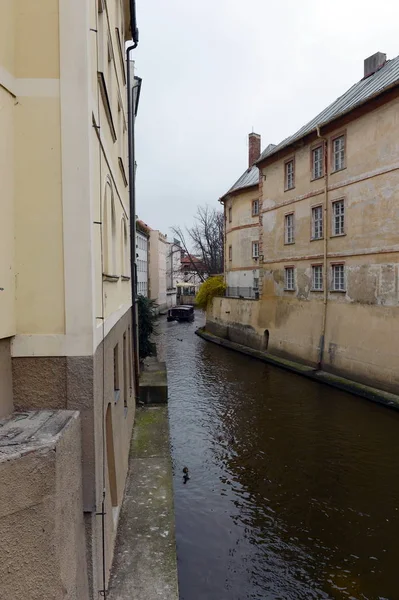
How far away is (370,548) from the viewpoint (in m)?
6.61

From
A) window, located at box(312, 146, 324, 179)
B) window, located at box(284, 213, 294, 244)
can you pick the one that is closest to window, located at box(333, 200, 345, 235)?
window, located at box(312, 146, 324, 179)

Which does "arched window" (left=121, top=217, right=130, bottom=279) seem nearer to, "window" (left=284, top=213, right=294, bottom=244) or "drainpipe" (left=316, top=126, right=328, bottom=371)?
"drainpipe" (left=316, top=126, right=328, bottom=371)

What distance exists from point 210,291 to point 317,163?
14.4 m

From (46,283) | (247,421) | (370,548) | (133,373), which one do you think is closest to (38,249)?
(46,283)

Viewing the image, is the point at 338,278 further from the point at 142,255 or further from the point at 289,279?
the point at 142,255

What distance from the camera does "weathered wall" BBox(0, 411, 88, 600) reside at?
2369 millimetres

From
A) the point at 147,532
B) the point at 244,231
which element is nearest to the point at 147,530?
the point at 147,532

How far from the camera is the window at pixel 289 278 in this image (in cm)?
1975

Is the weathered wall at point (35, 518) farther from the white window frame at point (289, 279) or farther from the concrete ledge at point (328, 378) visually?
the white window frame at point (289, 279)

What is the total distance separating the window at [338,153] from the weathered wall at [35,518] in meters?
15.8

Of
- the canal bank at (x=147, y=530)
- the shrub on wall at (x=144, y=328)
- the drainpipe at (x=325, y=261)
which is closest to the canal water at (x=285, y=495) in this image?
the canal bank at (x=147, y=530)

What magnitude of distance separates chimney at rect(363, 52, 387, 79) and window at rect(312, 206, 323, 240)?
251 inches

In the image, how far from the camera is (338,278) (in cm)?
1650

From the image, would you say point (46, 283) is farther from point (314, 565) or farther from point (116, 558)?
point (314, 565)
